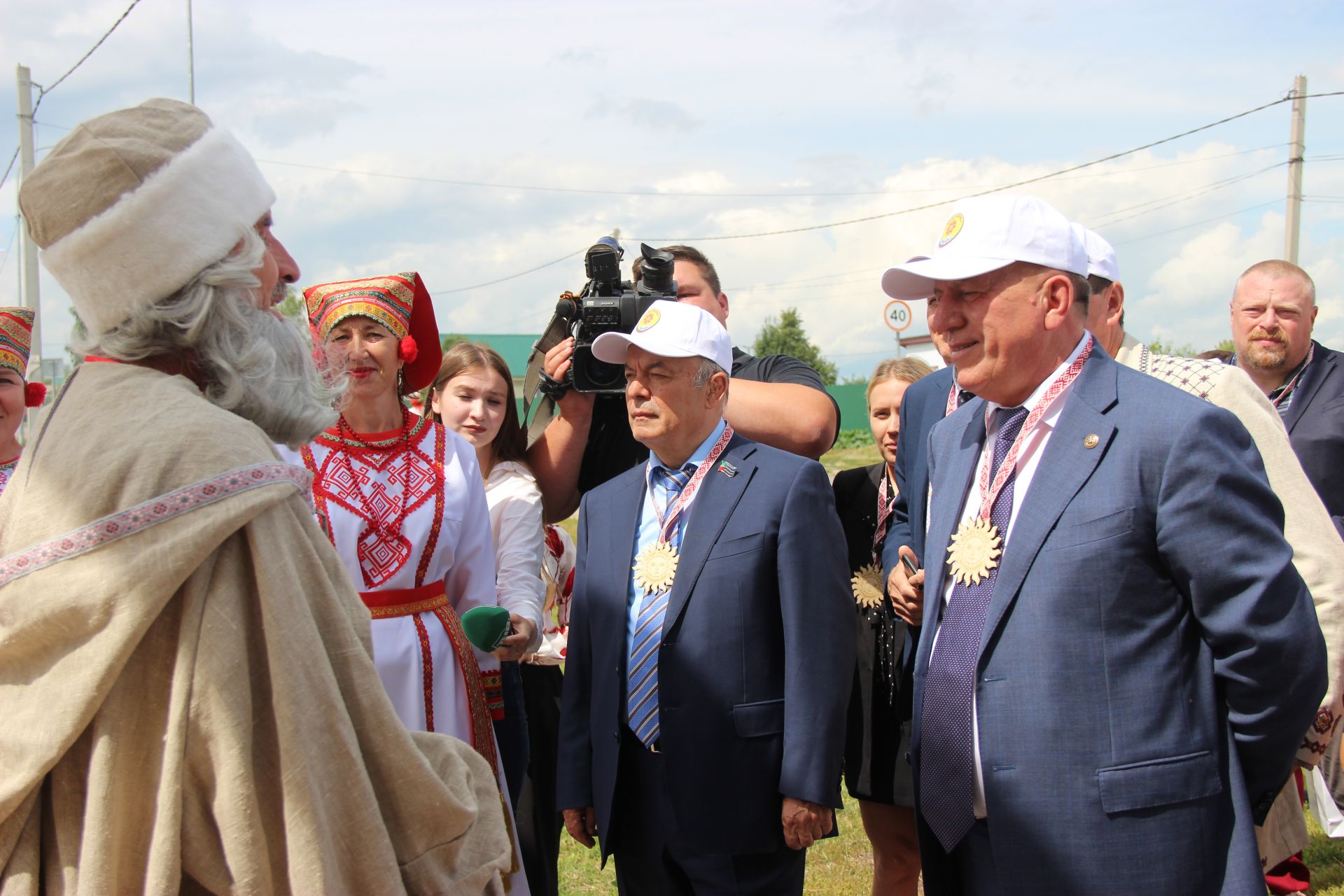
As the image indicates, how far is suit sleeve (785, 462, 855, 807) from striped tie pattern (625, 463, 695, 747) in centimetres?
34

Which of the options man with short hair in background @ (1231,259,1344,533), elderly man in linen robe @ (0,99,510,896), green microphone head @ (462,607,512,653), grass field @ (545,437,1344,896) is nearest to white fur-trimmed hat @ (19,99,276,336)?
elderly man in linen robe @ (0,99,510,896)

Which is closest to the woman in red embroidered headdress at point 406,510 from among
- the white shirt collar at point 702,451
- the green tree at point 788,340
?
the white shirt collar at point 702,451

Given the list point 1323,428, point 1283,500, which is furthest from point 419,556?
point 1323,428

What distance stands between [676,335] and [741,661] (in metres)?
0.93

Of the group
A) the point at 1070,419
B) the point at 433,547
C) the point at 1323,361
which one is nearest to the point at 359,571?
the point at 433,547

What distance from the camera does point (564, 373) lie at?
3373mm

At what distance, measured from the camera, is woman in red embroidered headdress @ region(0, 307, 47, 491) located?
407cm

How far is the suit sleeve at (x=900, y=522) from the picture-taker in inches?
131

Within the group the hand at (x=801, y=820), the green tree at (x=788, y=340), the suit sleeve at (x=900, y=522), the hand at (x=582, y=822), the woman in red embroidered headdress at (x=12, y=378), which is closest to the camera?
the hand at (x=801, y=820)

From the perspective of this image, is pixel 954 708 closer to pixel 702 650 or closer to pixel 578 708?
pixel 702 650

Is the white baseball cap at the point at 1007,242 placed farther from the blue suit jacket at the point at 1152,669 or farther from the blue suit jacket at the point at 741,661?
the blue suit jacket at the point at 741,661

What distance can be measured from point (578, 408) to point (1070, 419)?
69.1 inches

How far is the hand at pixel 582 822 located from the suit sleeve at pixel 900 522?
117 cm

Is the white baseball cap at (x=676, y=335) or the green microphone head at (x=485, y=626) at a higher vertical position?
the white baseball cap at (x=676, y=335)
